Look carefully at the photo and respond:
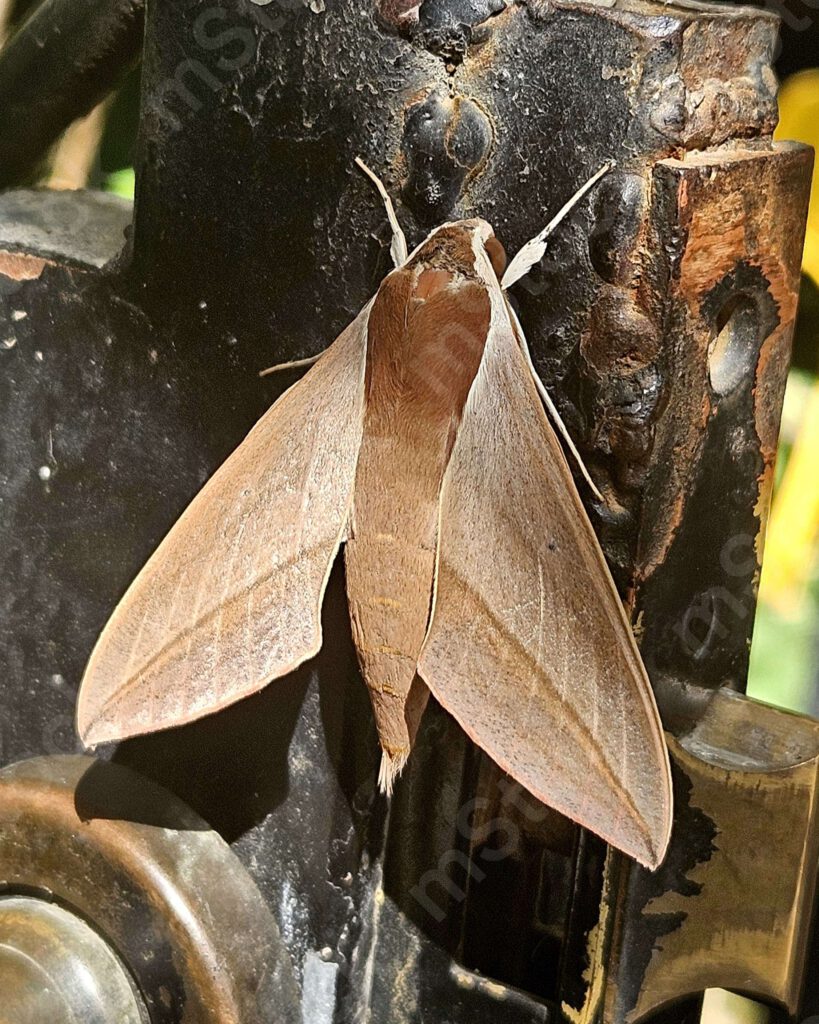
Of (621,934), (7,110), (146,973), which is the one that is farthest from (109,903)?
(7,110)

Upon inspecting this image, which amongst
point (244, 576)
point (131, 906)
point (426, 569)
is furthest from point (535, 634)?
point (131, 906)

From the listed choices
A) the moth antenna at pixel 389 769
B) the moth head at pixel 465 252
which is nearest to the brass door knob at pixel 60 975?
the moth antenna at pixel 389 769

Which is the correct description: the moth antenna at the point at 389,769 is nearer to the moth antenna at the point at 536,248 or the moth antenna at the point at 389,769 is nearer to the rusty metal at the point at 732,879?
the rusty metal at the point at 732,879

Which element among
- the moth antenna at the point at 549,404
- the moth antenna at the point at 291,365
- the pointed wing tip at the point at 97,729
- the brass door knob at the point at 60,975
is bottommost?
the brass door knob at the point at 60,975

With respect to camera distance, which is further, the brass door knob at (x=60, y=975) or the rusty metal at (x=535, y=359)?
the brass door knob at (x=60, y=975)

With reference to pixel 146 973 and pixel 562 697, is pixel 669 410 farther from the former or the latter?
pixel 146 973

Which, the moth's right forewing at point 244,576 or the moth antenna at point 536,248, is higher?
the moth antenna at point 536,248
